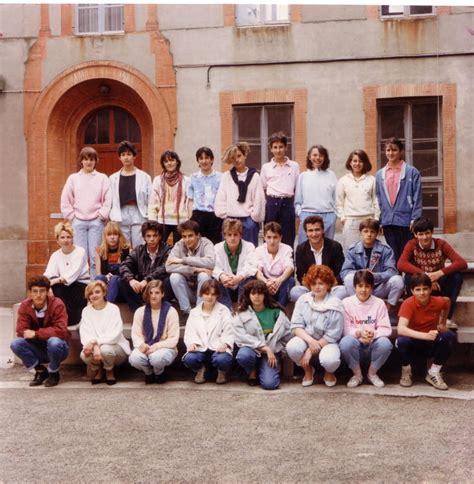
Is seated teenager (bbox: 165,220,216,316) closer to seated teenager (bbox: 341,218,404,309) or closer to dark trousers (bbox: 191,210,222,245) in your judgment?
dark trousers (bbox: 191,210,222,245)

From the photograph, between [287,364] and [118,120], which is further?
[118,120]

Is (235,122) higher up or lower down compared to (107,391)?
higher up

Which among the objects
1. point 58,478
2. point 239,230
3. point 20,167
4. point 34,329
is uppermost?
point 20,167

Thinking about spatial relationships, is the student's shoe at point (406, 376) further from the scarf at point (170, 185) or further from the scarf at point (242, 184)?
the scarf at point (170, 185)

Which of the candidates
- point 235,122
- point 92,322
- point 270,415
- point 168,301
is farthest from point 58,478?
point 235,122

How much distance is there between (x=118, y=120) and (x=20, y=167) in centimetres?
206

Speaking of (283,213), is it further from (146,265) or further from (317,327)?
(317,327)

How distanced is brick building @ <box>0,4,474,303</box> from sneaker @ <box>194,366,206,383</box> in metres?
6.51

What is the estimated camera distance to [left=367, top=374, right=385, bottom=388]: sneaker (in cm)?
623

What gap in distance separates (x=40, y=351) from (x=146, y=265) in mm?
1315

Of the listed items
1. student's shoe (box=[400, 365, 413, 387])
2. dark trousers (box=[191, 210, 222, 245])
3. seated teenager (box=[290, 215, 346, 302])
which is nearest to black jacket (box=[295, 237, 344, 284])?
seated teenager (box=[290, 215, 346, 302])

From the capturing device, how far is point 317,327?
636 cm

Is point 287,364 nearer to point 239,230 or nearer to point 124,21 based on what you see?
point 239,230

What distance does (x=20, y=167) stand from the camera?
1312 cm
